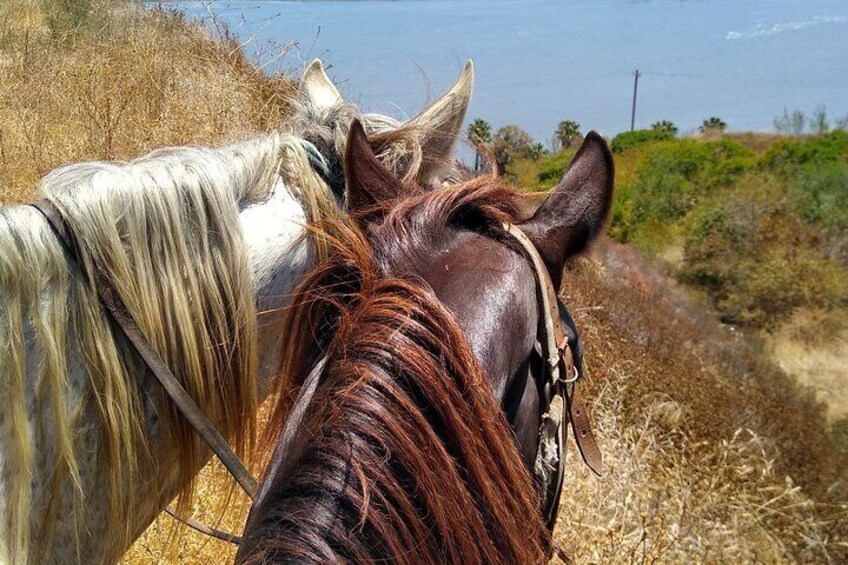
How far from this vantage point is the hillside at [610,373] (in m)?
4.50

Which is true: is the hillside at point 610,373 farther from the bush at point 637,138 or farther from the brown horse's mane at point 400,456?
the bush at point 637,138

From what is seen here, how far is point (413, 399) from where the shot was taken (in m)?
0.92

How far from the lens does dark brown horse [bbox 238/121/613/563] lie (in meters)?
0.86

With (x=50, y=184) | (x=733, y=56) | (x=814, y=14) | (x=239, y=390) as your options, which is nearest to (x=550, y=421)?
(x=239, y=390)

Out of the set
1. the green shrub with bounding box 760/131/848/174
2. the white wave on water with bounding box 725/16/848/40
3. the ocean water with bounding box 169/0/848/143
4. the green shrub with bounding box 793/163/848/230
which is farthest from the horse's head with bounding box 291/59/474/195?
the white wave on water with bounding box 725/16/848/40

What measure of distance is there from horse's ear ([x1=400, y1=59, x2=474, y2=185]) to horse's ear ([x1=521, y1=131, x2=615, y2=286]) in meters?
0.52

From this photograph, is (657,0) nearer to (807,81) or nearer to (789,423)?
(807,81)

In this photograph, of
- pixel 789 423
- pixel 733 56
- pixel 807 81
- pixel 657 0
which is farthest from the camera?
pixel 657 0

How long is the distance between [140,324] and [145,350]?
5 centimetres

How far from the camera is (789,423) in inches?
422

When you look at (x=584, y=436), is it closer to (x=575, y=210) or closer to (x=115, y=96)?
(x=575, y=210)

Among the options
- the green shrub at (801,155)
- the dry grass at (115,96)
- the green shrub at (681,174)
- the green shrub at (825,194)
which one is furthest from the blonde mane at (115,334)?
the green shrub at (801,155)

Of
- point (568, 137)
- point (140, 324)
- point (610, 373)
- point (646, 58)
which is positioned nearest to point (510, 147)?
point (610, 373)

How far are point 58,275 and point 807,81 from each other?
306 feet
